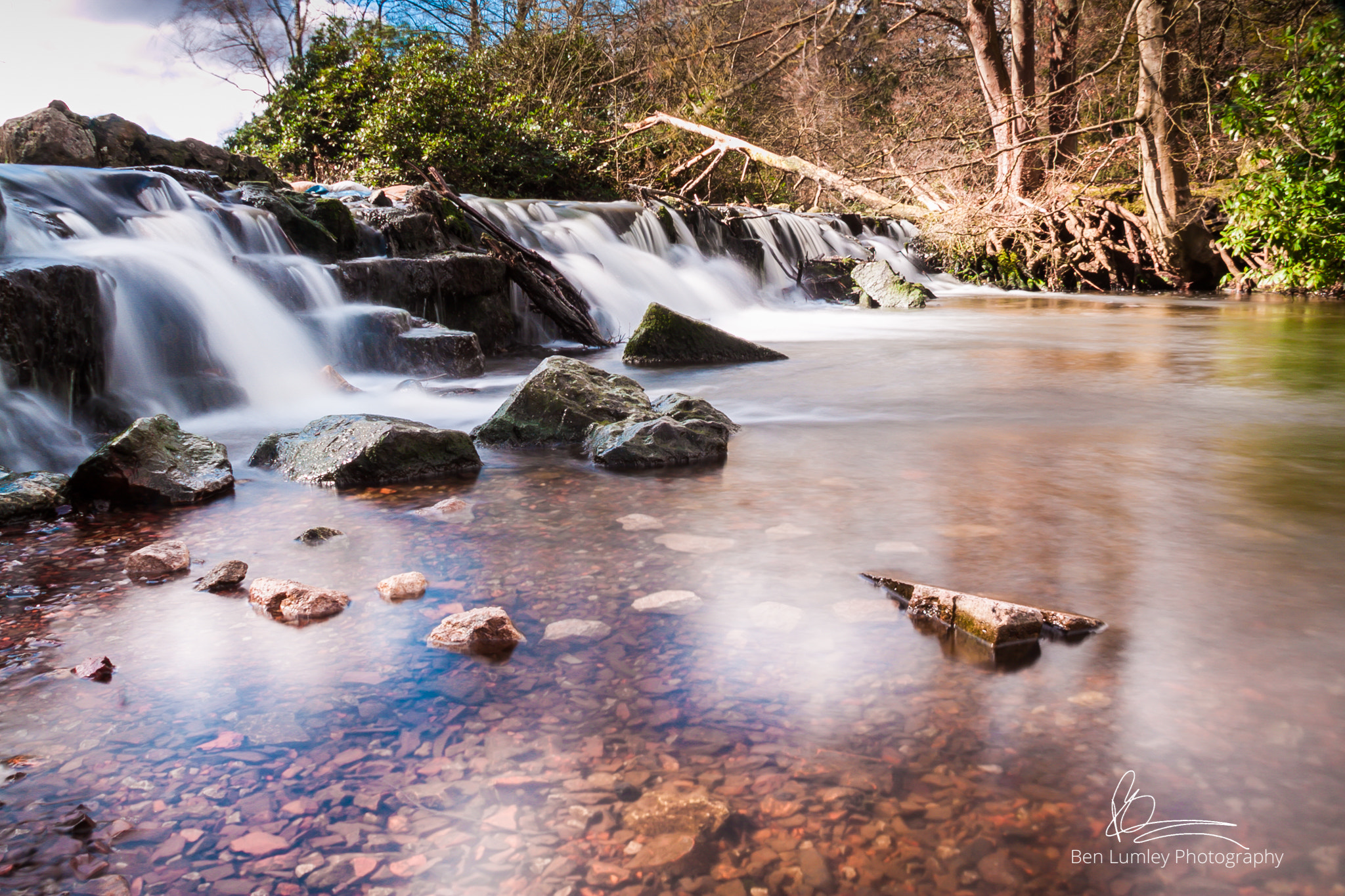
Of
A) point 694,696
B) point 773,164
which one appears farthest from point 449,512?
point 773,164

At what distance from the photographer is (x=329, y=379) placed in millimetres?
5727

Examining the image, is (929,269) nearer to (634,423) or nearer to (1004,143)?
(1004,143)

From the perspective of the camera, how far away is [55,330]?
4523 millimetres

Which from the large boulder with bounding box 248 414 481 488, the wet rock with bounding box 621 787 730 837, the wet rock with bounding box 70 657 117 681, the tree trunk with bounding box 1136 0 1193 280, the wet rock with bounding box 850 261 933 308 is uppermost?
the tree trunk with bounding box 1136 0 1193 280

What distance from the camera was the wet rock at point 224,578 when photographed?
7.61 feet

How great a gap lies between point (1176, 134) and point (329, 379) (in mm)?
11360

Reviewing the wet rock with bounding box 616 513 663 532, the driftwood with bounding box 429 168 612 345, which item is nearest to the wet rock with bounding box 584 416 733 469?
the wet rock with bounding box 616 513 663 532

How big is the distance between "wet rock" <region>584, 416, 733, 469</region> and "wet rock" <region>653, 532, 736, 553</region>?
97 cm

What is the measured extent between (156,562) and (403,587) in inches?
30.4

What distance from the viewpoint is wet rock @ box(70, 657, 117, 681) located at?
1818 millimetres

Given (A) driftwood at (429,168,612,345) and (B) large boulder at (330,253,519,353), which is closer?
(B) large boulder at (330,253,519,353)

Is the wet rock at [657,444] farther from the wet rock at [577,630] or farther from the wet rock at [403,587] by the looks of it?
the wet rock at [577,630]

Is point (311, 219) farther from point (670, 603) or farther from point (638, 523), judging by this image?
point (670, 603)

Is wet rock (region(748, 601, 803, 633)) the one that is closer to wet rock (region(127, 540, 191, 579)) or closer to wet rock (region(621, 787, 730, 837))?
wet rock (region(621, 787, 730, 837))
